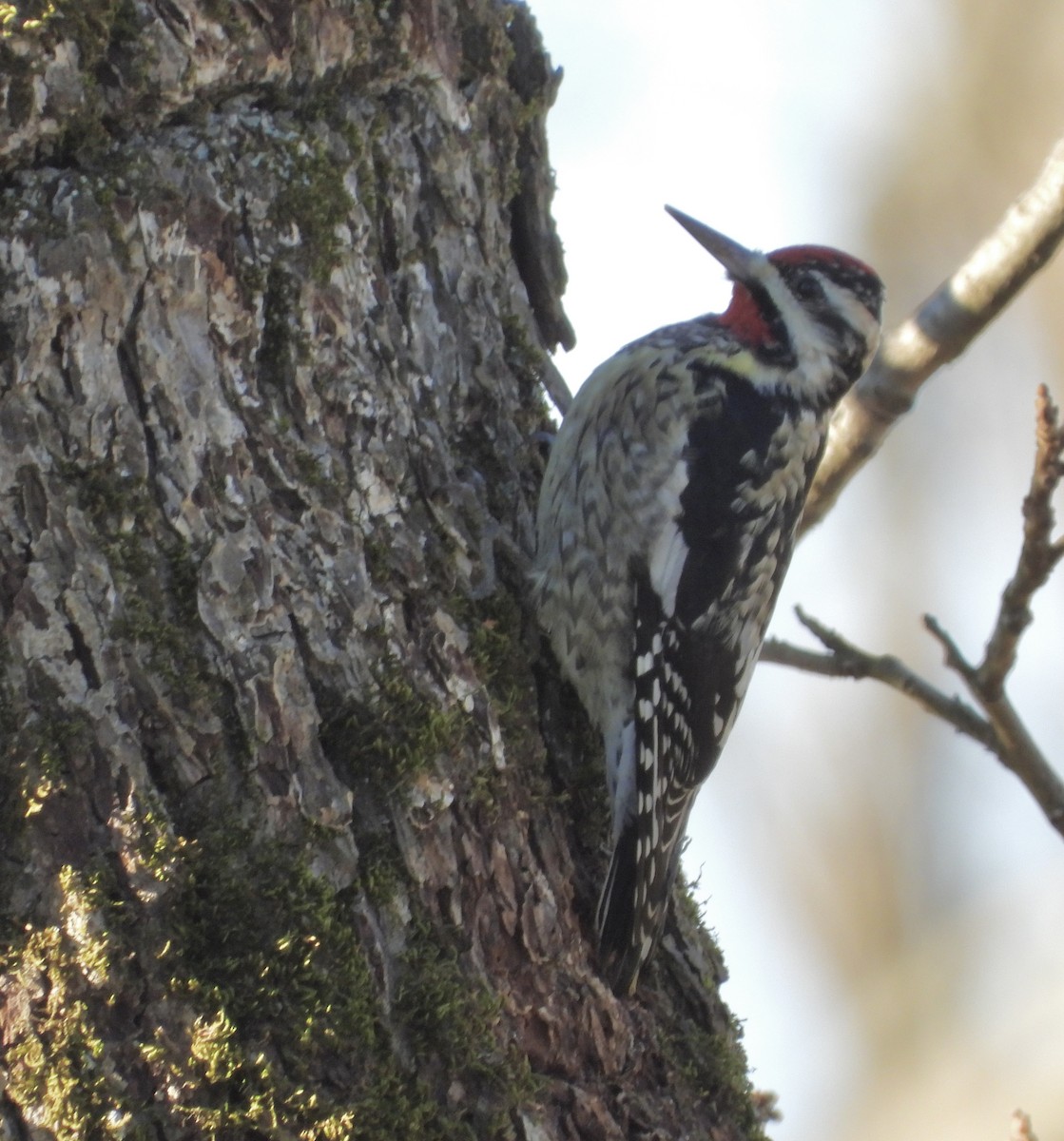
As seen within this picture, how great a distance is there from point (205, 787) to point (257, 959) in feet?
0.80

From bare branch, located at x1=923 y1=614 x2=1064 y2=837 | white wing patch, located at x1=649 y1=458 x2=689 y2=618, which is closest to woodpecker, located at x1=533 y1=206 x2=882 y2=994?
white wing patch, located at x1=649 y1=458 x2=689 y2=618

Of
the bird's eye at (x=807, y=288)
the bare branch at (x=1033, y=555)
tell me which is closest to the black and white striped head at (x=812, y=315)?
the bird's eye at (x=807, y=288)

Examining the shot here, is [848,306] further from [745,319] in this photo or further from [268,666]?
[268,666]

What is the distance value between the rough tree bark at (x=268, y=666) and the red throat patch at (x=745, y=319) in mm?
1058

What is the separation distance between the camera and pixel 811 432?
11.2 ft

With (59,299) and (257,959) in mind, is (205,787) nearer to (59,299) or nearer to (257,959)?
(257,959)

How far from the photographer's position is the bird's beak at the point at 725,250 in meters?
3.66

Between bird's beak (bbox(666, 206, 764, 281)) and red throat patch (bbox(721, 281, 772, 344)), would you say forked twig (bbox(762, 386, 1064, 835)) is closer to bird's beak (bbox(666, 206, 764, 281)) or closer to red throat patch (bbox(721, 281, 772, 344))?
red throat patch (bbox(721, 281, 772, 344))

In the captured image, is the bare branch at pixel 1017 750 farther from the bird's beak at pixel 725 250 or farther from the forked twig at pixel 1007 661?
the bird's beak at pixel 725 250

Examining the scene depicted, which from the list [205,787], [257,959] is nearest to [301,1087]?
[257,959]

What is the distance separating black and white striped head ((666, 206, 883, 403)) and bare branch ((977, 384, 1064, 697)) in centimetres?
101

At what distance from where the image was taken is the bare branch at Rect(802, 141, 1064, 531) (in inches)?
113

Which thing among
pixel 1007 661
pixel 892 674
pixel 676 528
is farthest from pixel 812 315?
pixel 1007 661

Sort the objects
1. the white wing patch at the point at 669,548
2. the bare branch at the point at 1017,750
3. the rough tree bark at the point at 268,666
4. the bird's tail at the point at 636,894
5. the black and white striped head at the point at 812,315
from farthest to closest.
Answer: the black and white striped head at the point at 812,315, the white wing patch at the point at 669,548, the bare branch at the point at 1017,750, the bird's tail at the point at 636,894, the rough tree bark at the point at 268,666
